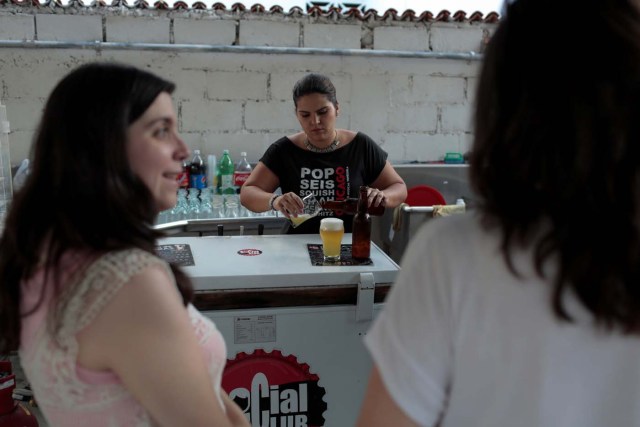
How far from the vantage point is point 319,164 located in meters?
2.69

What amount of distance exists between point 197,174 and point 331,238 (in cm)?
176

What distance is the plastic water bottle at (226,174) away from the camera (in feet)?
12.0

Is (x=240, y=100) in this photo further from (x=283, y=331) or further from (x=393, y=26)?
(x=283, y=331)

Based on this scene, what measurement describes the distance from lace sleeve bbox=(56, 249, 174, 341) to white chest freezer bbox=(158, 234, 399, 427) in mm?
1047

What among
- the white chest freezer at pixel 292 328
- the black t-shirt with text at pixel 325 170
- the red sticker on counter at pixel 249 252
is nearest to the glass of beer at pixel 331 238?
the white chest freezer at pixel 292 328

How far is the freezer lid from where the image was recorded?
6.24 feet

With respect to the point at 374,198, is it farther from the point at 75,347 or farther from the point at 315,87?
the point at 75,347

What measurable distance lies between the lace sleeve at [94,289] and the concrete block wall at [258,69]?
9.90 ft

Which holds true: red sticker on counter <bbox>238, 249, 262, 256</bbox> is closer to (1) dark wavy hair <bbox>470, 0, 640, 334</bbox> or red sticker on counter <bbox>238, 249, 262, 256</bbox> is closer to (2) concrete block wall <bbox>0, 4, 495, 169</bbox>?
(1) dark wavy hair <bbox>470, 0, 640, 334</bbox>

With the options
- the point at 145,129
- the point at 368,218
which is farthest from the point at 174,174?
the point at 368,218

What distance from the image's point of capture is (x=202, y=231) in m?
3.20

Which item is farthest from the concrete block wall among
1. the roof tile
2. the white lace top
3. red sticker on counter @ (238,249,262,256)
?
the white lace top

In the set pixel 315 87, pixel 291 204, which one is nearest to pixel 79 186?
pixel 291 204

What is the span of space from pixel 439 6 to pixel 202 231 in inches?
95.4
